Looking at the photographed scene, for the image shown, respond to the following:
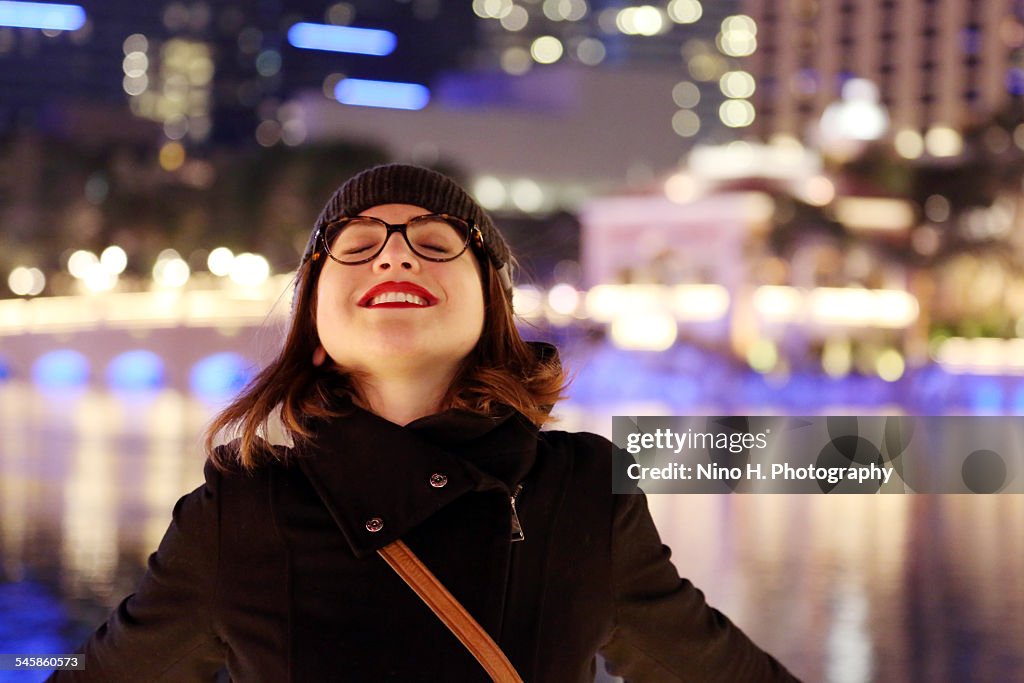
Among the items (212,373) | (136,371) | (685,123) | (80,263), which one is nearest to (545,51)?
(685,123)

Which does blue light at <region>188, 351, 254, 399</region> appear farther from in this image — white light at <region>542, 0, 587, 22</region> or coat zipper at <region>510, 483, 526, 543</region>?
A: white light at <region>542, 0, 587, 22</region>

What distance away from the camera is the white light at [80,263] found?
30062 mm

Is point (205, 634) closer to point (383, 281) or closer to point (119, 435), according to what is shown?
point (383, 281)

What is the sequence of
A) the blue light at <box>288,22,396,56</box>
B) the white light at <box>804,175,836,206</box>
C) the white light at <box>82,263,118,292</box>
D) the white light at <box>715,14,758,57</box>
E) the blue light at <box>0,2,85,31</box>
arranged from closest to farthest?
the white light at <box>82,263,118,292</box> < the white light at <box>804,175,836,206</box> < the blue light at <box>0,2,85,31</box> < the blue light at <box>288,22,396,56</box> < the white light at <box>715,14,758,57</box>

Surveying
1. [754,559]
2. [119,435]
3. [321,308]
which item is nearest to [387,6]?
[119,435]

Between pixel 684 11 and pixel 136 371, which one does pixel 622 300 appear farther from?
pixel 684 11

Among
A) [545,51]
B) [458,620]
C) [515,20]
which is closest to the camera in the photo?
[458,620]

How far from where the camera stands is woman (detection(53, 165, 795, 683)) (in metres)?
1.43

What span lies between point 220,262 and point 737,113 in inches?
1416

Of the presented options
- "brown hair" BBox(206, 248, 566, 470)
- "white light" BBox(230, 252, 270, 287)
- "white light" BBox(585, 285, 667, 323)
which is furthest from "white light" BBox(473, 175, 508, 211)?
"brown hair" BBox(206, 248, 566, 470)

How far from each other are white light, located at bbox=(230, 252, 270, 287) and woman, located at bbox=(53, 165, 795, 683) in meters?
26.6

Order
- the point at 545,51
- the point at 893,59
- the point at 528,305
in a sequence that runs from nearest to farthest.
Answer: the point at 528,305
the point at 893,59
the point at 545,51

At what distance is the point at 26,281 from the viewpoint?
100 ft

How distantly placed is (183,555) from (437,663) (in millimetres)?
322
